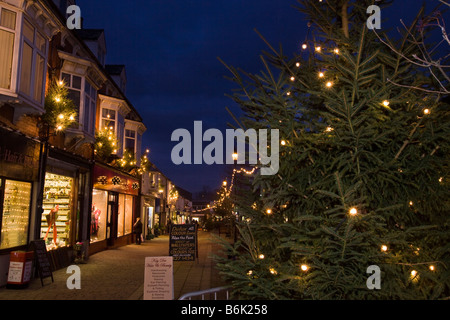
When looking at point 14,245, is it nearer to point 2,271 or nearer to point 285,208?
point 2,271

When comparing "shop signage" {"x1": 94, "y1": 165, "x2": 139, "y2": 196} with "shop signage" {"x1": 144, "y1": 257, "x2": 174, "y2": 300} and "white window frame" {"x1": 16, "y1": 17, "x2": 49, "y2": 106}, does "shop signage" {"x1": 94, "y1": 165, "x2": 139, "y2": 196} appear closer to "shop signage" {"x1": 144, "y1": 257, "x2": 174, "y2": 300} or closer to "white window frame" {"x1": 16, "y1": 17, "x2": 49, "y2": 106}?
"white window frame" {"x1": 16, "y1": 17, "x2": 49, "y2": 106}

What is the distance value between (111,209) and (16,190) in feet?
36.9

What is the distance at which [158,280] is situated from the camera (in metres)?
6.94

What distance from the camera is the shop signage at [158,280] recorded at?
6891mm

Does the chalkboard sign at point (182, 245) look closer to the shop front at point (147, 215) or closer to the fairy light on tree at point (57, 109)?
the fairy light on tree at point (57, 109)

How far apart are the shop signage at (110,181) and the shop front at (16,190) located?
6.47 m

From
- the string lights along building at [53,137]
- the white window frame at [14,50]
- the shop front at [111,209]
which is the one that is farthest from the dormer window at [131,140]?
the white window frame at [14,50]

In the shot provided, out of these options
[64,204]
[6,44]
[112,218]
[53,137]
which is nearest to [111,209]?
[112,218]

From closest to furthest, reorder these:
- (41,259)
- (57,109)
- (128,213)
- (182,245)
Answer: (41,259)
(57,109)
(182,245)
(128,213)

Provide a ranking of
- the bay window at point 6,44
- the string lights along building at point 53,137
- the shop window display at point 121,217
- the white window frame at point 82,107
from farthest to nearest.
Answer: the shop window display at point 121,217 < the white window frame at point 82,107 < the string lights along building at point 53,137 < the bay window at point 6,44

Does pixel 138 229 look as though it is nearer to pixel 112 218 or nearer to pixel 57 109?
pixel 112 218

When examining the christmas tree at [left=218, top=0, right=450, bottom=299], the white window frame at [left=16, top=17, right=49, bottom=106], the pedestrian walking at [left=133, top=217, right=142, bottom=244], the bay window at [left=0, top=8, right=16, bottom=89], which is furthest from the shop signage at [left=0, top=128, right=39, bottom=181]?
the pedestrian walking at [left=133, top=217, right=142, bottom=244]

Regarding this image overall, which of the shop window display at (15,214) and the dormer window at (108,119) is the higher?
the dormer window at (108,119)

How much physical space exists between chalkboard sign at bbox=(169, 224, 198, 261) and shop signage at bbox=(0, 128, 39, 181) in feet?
19.6
